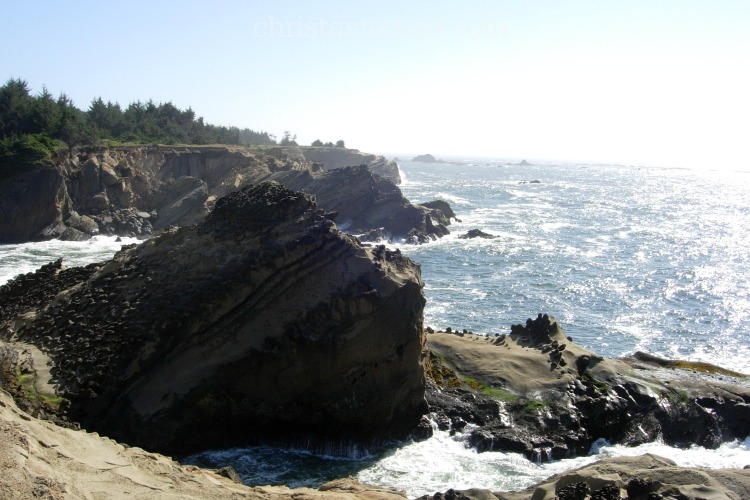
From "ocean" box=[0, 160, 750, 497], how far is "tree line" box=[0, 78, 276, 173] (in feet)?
32.6

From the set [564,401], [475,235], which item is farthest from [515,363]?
[475,235]

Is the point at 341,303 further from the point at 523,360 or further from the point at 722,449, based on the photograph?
the point at 722,449

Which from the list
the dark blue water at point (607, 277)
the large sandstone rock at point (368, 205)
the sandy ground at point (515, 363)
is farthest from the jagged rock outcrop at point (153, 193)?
the sandy ground at point (515, 363)

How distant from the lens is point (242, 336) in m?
17.7

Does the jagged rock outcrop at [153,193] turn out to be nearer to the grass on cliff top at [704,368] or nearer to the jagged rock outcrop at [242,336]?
the grass on cliff top at [704,368]

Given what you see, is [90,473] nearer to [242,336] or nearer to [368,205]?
[242,336]

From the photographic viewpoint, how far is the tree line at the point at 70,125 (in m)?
52.2

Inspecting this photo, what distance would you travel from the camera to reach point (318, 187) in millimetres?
63625

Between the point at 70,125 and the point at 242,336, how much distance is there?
2010 inches

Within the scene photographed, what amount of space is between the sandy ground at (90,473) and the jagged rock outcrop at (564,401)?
734 centimetres

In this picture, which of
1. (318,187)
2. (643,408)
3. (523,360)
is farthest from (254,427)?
(318,187)

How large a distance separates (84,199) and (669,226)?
196 ft

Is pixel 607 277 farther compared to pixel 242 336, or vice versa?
pixel 607 277

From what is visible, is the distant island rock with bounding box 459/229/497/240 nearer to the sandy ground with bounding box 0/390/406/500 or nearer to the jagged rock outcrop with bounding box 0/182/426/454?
the jagged rock outcrop with bounding box 0/182/426/454
